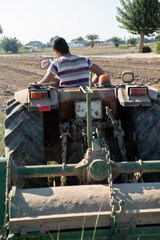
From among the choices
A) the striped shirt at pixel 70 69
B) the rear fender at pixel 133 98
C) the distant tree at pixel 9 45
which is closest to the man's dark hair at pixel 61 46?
the striped shirt at pixel 70 69

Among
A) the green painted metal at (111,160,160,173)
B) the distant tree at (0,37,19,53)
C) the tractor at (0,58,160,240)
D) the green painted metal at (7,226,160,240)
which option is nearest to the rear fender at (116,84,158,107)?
the tractor at (0,58,160,240)

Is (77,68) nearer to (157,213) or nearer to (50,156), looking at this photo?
(50,156)

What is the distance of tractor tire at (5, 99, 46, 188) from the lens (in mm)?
3811

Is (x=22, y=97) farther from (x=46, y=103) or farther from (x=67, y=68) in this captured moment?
(x=67, y=68)

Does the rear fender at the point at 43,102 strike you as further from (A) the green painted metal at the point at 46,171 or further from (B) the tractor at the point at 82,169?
(A) the green painted metal at the point at 46,171

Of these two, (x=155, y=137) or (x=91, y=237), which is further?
(x=155, y=137)

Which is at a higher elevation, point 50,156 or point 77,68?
point 77,68

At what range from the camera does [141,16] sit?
41.2 meters

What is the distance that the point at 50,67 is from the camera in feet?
15.3

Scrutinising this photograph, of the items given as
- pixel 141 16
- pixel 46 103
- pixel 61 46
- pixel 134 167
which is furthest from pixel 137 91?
pixel 141 16

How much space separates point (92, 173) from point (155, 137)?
1.39 m

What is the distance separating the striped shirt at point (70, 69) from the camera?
4668 millimetres

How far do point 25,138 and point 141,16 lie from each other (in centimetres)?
4012

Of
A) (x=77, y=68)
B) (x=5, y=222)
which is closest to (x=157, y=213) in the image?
(x=5, y=222)
